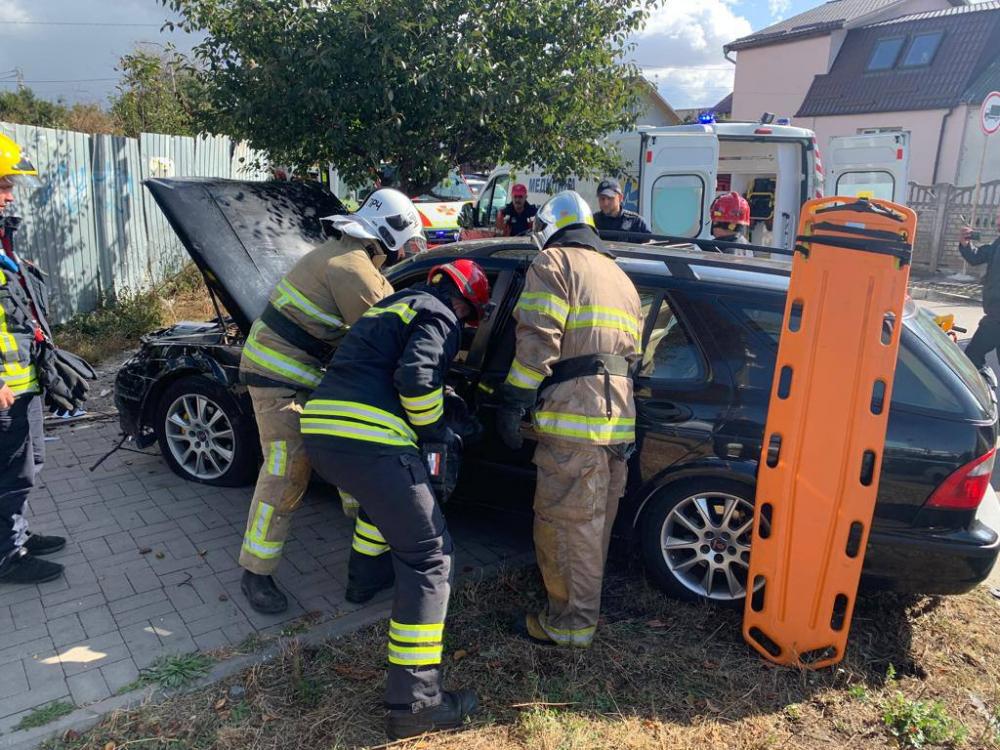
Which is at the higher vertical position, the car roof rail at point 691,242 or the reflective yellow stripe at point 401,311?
the car roof rail at point 691,242

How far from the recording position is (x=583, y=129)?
265 inches

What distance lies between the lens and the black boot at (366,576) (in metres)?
3.51

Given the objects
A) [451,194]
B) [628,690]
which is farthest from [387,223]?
[451,194]

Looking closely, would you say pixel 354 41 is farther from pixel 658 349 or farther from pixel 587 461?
pixel 587 461

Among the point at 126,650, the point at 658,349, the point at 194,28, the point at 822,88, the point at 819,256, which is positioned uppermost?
the point at 822,88

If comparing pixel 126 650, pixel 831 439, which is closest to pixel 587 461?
pixel 831 439

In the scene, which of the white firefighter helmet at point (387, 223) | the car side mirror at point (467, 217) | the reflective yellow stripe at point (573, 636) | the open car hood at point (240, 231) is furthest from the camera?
the car side mirror at point (467, 217)

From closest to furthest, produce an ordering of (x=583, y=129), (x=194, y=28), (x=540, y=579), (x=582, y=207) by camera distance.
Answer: (x=582, y=207)
(x=540, y=579)
(x=194, y=28)
(x=583, y=129)

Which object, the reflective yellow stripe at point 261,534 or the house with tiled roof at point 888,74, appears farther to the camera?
the house with tiled roof at point 888,74

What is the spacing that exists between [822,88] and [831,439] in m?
26.4

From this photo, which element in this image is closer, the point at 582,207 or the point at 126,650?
the point at 126,650

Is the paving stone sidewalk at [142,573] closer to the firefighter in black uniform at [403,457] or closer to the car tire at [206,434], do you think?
the car tire at [206,434]

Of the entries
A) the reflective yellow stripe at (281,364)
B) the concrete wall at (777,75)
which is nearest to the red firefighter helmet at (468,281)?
the reflective yellow stripe at (281,364)

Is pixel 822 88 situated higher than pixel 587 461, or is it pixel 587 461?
pixel 822 88
